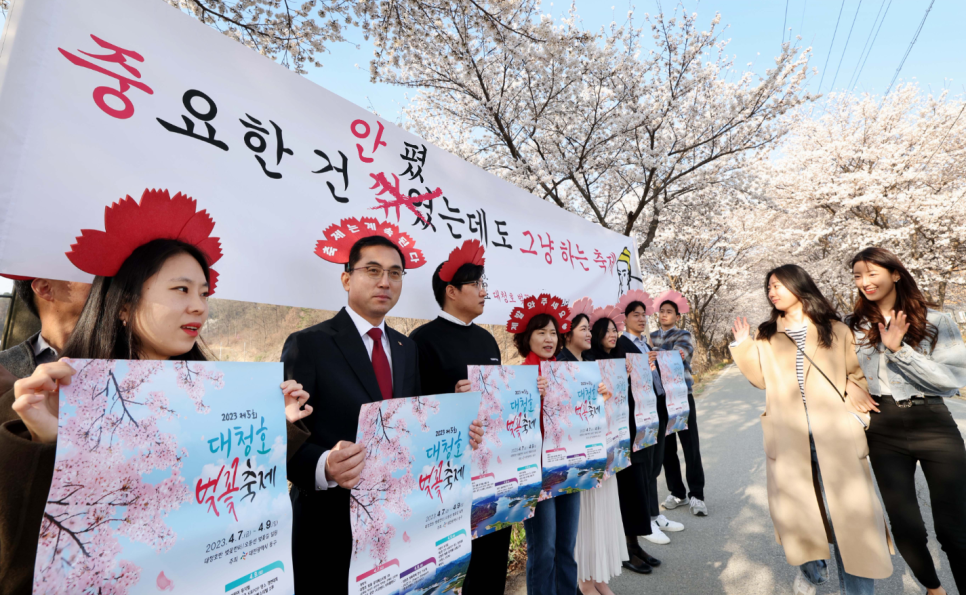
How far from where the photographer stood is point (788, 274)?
122 inches

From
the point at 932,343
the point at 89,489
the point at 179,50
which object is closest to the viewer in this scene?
the point at 89,489

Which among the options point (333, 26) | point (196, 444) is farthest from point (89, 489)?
point (333, 26)

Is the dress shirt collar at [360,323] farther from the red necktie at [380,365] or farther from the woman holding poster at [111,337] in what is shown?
the woman holding poster at [111,337]

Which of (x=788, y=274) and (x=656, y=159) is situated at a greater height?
(x=656, y=159)

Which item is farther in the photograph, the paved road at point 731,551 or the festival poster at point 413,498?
the paved road at point 731,551

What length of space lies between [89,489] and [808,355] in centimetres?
359

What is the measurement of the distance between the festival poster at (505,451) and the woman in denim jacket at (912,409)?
7.16ft

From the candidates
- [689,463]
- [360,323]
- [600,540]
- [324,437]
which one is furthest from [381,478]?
[689,463]

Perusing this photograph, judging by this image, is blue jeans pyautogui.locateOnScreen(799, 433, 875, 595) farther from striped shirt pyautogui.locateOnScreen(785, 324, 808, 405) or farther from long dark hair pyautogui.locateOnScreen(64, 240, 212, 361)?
long dark hair pyautogui.locateOnScreen(64, 240, 212, 361)

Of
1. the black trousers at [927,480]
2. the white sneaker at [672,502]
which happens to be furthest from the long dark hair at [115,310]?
the white sneaker at [672,502]

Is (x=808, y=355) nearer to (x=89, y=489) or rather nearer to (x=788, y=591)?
(x=788, y=591)

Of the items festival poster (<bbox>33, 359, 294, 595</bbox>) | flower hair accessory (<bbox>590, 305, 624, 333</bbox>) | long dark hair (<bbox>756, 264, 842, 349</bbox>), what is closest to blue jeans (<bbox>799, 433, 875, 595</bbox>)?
long dark hair (<bbox>756, 264, 842, 349</bbox>)

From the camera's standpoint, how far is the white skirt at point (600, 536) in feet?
9.80

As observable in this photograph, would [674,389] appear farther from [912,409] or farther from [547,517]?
[547,517]
